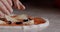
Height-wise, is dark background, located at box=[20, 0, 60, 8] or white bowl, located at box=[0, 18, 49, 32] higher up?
dark background, located at box=[20, 0, 60, 8]

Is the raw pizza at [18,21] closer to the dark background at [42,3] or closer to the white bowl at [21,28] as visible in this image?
the white bowl at [21,28]

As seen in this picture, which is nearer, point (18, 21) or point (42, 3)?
point (18, 21)

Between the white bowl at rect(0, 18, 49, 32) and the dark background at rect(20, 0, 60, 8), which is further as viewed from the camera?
the dark background at rect(20, 0, 60, 8)

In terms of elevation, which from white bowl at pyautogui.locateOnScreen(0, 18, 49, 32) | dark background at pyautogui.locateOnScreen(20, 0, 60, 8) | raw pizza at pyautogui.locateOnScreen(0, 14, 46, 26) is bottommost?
white bowl at pyautogui.locateOnScreen(0, 18, 49, 32)

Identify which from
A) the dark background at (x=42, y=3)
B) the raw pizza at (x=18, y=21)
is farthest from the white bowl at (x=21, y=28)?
the dark background at (x=42, y=3)

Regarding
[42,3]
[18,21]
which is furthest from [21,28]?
[42,3]

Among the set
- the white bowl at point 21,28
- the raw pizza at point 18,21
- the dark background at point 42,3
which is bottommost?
the white bowl at point 21,28

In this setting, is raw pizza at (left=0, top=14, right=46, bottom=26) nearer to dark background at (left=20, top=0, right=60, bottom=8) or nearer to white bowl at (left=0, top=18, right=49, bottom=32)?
white bowl at (left=0, top=18, right=49, bottom=32)

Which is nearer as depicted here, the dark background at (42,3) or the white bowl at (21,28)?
the white bowl at (21,28)

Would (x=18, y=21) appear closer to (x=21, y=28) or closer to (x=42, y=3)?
(x=21, y=28)

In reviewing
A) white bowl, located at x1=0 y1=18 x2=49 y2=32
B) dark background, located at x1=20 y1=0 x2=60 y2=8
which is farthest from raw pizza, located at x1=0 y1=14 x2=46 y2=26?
dark background, located at x1=20 y1=0 x2=60 y2=8

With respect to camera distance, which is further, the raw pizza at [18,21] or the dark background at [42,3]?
the dark background at [42,3]

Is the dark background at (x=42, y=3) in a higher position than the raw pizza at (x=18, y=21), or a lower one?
higher
